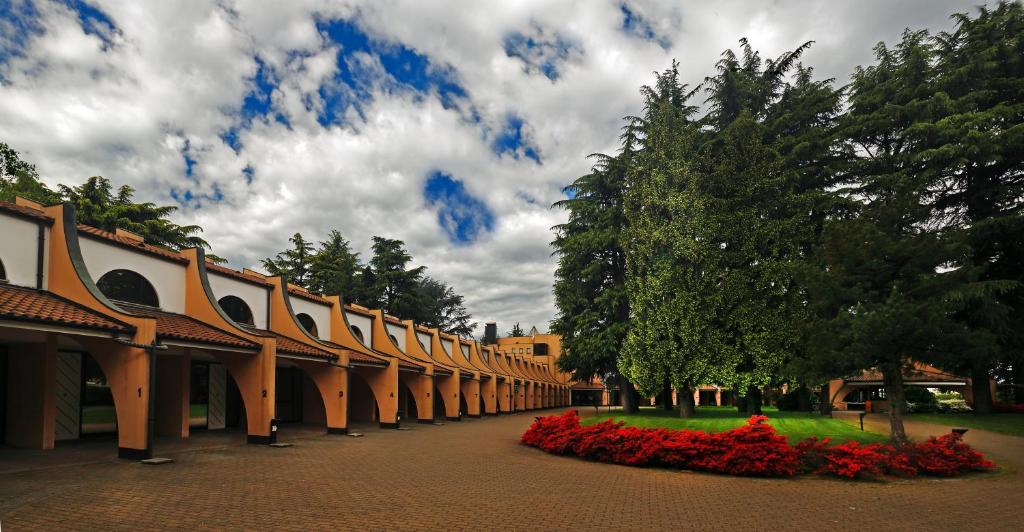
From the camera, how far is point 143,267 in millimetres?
16891

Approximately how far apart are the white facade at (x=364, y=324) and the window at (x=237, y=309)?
6.53 meters

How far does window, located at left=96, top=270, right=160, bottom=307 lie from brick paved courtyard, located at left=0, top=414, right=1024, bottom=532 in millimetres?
4288

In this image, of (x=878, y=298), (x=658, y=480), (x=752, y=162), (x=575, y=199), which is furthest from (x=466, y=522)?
(x=575, y=199)

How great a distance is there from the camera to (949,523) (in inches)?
348

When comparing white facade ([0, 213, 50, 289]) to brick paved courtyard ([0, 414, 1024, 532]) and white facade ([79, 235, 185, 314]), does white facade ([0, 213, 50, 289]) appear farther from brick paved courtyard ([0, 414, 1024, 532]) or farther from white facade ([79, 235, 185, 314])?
brick paved courtyard ([0, 414, 1024, 532])

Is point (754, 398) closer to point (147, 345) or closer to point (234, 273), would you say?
point (234, 273)

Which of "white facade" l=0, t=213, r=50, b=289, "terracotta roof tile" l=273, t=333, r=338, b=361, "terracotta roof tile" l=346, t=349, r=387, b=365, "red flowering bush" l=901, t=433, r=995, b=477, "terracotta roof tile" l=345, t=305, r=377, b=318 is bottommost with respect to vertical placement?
"red flowering bush" l=901, t=433, r=995, b=477

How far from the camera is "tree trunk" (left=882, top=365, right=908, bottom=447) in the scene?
52.9 ft

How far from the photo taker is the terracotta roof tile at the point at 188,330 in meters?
14.6

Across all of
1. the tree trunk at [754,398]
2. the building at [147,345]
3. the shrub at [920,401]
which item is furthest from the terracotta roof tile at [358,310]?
the shrub at [920,401]

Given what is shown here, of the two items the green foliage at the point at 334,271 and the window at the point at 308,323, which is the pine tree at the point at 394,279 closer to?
the green foliage at the point at 334,271

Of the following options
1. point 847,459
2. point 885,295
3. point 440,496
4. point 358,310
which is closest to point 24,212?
point 440,496

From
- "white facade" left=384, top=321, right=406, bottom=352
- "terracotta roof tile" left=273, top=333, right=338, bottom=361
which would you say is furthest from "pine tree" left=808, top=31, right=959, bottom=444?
"white facade" left=384, top=321, right=406, bottom=352

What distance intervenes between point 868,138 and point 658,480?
88.3 ft
